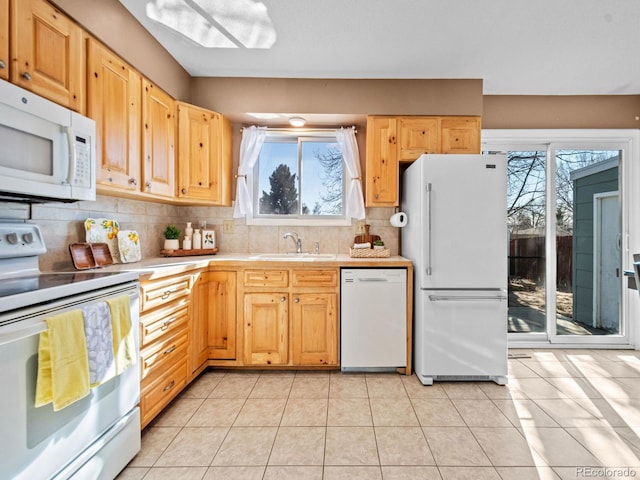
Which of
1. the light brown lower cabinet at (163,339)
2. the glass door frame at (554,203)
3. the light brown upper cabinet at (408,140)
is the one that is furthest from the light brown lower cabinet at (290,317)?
the glass door frame at (554,203)

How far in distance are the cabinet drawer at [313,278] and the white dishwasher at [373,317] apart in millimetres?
91

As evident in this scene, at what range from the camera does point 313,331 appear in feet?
8.71

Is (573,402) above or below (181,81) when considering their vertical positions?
below

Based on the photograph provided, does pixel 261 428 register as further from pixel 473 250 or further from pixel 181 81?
pixel 181 81

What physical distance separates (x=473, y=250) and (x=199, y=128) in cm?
252

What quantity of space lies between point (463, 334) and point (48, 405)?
2488mm

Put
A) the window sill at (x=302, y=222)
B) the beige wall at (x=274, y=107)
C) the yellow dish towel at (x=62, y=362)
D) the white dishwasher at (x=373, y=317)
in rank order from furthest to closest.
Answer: the window sill at (x=302, y=222)
the white dishwasher at (x=373, y=317)
the beige wall at (x=274, y=107)
the yellow dish towel at (x=62, y=362)

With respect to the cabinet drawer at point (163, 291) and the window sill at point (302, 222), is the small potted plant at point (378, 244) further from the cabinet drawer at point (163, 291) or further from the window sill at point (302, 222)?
the cabinet drawer at point (163, 291)

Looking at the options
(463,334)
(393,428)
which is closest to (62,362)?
(393,428)

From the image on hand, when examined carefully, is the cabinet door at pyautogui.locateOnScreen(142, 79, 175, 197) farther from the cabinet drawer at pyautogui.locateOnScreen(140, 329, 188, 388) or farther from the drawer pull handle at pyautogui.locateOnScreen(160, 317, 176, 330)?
the cabinet drawer at pyautogui.locateOnScreen(140, 329, 188, 388)

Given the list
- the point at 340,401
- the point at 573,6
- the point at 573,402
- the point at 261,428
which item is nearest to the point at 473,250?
the point at 573,402

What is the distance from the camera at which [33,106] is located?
1441mm

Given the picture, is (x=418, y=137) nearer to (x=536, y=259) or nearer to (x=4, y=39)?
(x=536, y=259)

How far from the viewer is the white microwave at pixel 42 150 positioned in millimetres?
1349
